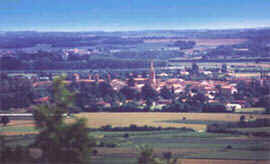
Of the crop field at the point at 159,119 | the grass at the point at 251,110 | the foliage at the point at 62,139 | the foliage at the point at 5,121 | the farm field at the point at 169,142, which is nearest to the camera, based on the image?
the foliage at the point at 62,139

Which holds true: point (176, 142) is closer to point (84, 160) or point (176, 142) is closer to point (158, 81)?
point (84, 160)

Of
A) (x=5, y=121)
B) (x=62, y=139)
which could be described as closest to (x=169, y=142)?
(x=5, y=121)

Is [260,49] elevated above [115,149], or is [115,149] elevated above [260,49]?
[260,49]

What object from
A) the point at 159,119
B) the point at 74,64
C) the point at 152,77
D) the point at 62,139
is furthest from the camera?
the point at 152,77

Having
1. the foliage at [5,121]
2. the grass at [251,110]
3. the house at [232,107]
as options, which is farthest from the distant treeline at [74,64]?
the grass at [251,110]

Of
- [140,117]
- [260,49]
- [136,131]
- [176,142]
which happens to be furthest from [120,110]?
[260,49]

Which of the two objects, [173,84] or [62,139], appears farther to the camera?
[173,84]

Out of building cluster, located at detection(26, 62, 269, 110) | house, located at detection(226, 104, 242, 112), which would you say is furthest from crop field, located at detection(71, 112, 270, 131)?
building cluster, located at detection(26, 62, 269, 110)

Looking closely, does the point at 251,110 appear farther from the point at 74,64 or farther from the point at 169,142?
the point at 74,64

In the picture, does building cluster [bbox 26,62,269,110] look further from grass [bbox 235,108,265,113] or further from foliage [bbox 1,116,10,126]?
foliage [bbox 1,116,10,126]

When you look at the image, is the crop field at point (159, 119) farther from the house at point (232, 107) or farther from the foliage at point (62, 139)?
the foliage at point (62, 139)

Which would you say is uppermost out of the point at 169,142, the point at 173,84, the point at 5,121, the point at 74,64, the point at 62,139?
the point at 74,64
